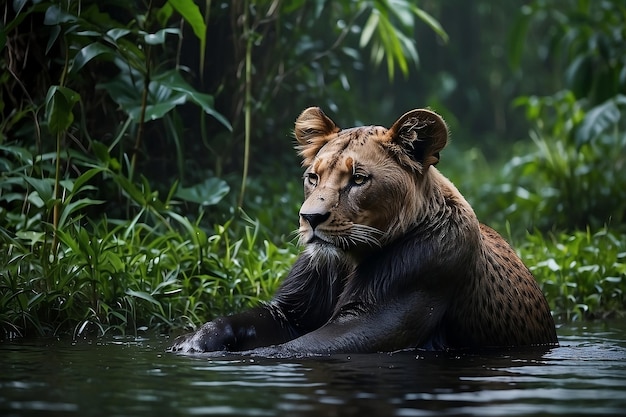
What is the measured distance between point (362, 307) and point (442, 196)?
0.70 metres

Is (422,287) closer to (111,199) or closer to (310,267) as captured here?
(310,267)

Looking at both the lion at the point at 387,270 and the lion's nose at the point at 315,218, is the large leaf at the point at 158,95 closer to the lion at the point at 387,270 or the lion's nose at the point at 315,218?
the lion at the point at 387,270

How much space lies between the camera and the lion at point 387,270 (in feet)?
16.9

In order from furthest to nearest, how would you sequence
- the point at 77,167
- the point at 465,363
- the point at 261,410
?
the point at 77,167 < the point at 465,363 < the point at 261,410

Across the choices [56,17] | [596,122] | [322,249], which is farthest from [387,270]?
[596,122]

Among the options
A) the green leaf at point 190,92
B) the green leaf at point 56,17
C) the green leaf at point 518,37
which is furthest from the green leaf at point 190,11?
the green leaf at point 518,37

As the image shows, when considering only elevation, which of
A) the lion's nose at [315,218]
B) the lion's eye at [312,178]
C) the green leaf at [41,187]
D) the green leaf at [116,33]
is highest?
the green leaf at [116,33]

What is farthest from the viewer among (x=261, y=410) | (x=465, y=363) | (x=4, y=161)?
(x=4, y=161)

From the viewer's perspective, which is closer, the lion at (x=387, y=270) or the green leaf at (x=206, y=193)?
the lion at (x=387, y=270)

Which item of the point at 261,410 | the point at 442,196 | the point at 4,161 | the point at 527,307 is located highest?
the point at 4,161

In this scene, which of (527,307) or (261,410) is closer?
(261,410)

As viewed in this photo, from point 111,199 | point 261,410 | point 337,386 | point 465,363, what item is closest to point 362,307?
point 465,363

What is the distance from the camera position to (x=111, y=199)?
7.66 meters

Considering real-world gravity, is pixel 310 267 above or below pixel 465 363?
above
